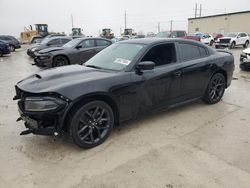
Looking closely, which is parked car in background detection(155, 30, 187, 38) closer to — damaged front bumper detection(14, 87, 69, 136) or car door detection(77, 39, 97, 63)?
car door detection(77, 39, 97, 63)

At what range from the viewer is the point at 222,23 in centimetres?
3978

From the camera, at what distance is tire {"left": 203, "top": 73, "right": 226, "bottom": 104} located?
4957 millimetres

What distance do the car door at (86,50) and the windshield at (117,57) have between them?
5.69 m

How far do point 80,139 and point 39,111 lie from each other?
684mm

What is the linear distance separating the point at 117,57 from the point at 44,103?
1600 millimetres

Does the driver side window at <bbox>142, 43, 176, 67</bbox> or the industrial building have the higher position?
the industrial building

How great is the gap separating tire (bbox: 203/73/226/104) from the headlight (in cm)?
333

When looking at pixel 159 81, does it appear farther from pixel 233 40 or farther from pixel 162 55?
pixel 233 40

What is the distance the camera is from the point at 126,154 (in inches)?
124

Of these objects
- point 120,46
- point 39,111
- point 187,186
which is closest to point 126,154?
point 187,186

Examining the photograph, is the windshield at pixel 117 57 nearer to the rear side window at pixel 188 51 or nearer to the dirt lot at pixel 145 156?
the rear side window at pixel 188 51

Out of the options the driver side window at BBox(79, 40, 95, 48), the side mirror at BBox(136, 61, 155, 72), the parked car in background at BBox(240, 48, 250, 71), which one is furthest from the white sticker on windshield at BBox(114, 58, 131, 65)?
the parked car in background at BBox(240, 48, 250, 71)

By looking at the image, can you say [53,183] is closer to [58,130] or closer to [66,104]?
[58,130]

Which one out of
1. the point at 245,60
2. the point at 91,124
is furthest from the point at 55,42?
the point at 91,124
